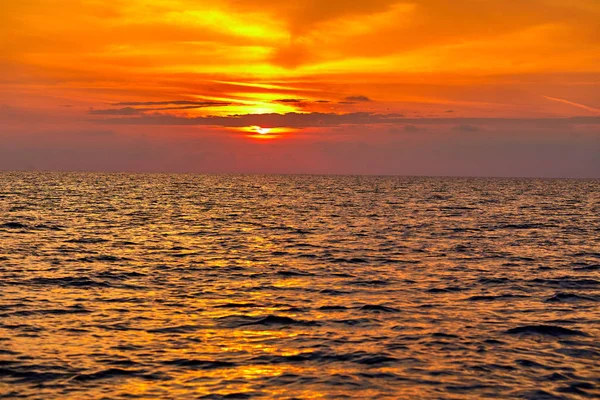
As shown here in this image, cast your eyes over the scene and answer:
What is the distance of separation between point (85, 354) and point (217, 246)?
1113 inches

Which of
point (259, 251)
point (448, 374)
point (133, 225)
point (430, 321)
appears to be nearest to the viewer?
point (448, 374)

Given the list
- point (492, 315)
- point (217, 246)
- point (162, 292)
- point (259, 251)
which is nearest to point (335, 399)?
point (492, 315)

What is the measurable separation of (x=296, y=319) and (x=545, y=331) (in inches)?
351

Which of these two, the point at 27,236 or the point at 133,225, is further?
the point at 133,225

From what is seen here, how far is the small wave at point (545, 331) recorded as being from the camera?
23.2 metres

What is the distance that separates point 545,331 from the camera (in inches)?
925

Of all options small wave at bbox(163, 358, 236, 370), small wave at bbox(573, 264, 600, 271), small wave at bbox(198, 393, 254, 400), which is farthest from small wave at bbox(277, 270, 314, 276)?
small wave at bbox(198, 393, 254, 400)

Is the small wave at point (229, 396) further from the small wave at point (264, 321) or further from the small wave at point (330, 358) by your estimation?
the small wave at point (264, 321)

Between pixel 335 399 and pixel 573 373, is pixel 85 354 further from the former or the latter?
pixel 573 373

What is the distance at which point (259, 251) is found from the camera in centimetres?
4581

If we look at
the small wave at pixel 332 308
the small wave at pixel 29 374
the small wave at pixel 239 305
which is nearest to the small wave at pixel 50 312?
the small wave at pixel 239 305

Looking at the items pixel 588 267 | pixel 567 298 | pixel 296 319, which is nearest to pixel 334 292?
pixel 296 319

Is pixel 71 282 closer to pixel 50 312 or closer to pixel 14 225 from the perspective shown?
pixel 50 312

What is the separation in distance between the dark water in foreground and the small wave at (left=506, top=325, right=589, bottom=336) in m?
0.10
